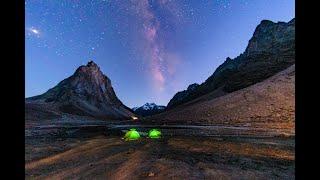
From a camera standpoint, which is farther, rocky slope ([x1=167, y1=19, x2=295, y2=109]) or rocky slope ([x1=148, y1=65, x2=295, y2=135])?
rocky slope ([x1=167, y1=19, x2=295, y2=109])

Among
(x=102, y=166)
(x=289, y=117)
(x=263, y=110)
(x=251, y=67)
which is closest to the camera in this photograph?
(x=102, y=166)

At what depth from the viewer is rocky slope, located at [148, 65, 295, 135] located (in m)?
103

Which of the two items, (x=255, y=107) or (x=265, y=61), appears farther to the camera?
(x=265, y=61)

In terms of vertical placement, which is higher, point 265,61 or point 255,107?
point 265,61

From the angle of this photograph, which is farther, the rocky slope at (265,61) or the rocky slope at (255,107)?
the rocky slope at (265,61)

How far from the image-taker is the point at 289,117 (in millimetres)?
100875

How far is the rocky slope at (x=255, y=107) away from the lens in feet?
339

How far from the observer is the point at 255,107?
113m

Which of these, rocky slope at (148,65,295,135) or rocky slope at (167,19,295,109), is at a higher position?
rocky slope at (167,19,295,109)

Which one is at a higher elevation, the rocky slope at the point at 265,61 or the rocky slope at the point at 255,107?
the rocky slope at the point at 265,61
